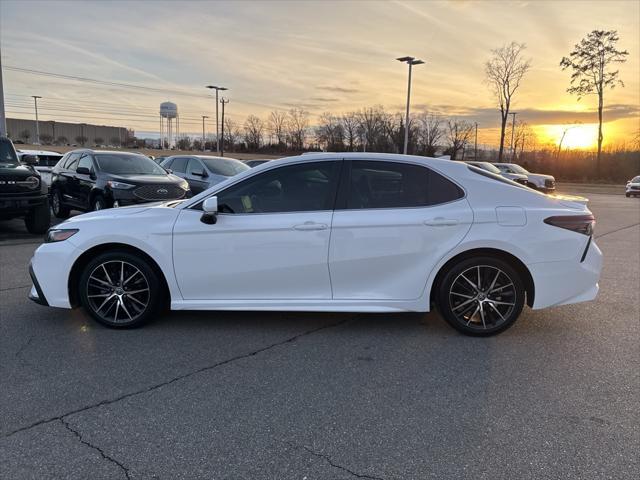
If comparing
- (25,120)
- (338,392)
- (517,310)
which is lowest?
(338,392)

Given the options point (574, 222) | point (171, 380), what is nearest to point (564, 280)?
point (574, 222)

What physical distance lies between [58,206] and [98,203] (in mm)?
2389

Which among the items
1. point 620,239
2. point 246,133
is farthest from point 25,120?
point 620,239

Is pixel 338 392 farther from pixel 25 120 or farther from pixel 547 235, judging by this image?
pixel 25 120

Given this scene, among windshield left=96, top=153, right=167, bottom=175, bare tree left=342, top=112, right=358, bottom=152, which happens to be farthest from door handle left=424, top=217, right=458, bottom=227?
bare tree left=342, top=112, right=358, bottom=152

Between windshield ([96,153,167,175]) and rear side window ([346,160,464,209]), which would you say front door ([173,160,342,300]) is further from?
windshield ([96,153,167,175])

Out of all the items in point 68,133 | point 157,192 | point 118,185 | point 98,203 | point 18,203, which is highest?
point 68,133

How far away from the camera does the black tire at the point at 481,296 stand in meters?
4.42

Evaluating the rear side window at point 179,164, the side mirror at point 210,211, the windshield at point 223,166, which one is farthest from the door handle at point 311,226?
the rear side window at point 179,164

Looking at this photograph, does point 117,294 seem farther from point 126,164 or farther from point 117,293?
point 126,164

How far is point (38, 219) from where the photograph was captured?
10.1 metres

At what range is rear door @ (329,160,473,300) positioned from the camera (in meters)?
4.38

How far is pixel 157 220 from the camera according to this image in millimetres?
4570

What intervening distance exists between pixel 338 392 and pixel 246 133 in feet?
321
